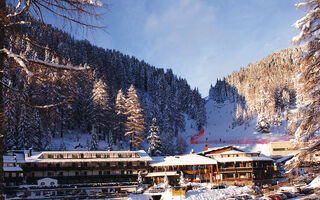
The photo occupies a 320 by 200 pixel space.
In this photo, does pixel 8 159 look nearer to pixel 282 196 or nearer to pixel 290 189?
pixel 282 196

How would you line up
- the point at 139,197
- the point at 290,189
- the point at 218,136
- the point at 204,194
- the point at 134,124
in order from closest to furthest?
the point at 204,194
the point at 139,197
the point at 290,189
the point at 134,124
the point at 218,136

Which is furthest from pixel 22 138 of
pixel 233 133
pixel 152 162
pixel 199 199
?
pixel 233 133

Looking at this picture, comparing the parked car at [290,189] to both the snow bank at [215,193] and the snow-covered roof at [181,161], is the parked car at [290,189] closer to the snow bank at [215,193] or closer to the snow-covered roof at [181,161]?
the snow bank at [215,193]

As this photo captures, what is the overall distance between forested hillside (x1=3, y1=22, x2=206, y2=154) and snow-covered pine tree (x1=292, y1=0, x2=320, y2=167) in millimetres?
10647

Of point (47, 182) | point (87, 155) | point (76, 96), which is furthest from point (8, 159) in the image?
point (76, 96)

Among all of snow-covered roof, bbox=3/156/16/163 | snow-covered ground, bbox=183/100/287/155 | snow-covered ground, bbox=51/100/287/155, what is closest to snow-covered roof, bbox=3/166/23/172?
snow-covered roof, bbox=3/156/16/163

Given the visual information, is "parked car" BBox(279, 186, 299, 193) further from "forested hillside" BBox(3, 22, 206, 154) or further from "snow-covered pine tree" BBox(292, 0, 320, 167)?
"forested hillside" BBox(3, 22, 206, 154)

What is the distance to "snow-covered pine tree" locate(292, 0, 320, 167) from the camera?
13.4 metres

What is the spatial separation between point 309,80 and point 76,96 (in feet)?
39.8

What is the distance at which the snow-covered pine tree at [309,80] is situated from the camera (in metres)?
13.4

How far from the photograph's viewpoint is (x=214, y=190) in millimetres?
43469

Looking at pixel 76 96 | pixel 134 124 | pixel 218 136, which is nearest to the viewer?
pixel 76 96

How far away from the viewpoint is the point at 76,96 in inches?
309

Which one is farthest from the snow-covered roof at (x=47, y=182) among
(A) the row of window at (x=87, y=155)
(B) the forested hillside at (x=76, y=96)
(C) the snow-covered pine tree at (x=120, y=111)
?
(C) the snow-covered pine tree at (x=120, y=111)
